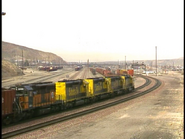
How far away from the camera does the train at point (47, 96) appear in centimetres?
1777

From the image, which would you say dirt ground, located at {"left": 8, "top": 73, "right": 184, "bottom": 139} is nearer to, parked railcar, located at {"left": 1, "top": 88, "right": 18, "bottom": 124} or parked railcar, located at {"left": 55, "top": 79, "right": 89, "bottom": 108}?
parked railcar, located at {"left": 1, "top": 88, "right": 18, "bottom": 124}

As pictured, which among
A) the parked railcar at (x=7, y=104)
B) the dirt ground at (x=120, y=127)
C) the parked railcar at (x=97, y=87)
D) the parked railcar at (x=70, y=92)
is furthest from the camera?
the parked railcar at (x=97, y=87)

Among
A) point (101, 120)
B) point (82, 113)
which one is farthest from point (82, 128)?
point (82, 113)

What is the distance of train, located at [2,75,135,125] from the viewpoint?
1777cm

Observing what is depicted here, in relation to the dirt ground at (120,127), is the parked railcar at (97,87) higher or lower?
higher

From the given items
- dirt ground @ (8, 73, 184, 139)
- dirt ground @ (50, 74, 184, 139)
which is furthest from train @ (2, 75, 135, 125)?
dirt ground @ (50, 74, 184, 139)

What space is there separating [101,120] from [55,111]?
6.00 metres

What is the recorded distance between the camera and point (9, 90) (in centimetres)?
1770

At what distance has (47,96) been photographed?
21.6 metres

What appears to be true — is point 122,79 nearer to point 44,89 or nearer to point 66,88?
point 66,88

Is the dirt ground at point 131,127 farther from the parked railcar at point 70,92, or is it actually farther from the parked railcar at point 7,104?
the parked railcar at point 70,92

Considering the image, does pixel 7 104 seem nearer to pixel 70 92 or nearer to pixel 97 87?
pixel 70 92

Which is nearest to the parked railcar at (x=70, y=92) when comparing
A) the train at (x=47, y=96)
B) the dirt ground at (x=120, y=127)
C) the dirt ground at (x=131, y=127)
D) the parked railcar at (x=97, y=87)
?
the train at (x=47, y=96)

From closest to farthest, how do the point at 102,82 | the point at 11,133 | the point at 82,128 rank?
the point at 11,133 < the point at 82,128 < the point at 102,82
